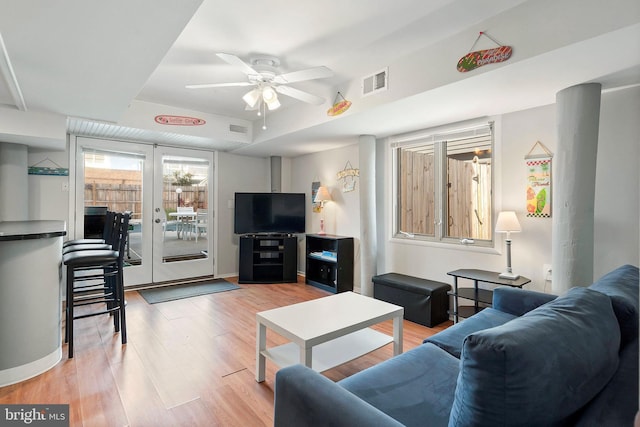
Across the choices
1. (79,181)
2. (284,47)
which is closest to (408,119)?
(284,47)

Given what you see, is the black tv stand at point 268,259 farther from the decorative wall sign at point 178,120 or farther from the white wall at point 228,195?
the decorative wall sign at point 178,120

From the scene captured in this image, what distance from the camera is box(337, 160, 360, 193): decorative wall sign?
463 centimetres

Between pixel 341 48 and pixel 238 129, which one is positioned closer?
pixel 341 48

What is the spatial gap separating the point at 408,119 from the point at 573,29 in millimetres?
1592

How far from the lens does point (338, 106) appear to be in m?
3.27

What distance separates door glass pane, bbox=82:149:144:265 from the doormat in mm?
593

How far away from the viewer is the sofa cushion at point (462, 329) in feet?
5.95

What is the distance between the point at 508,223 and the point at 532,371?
2383mm

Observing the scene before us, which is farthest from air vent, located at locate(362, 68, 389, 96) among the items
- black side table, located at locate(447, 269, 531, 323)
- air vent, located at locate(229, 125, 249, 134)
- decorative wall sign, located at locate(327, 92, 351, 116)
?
air vent, located at locate(229, 125, 249, 134)

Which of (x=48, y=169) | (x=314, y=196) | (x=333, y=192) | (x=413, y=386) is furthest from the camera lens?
(x=314, y=196)

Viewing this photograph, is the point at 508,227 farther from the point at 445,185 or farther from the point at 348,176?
the point at 348,176

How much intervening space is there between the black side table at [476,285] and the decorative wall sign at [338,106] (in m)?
1.94

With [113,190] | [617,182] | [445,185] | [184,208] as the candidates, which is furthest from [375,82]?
[113,190]

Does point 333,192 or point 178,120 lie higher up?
point 178,120
